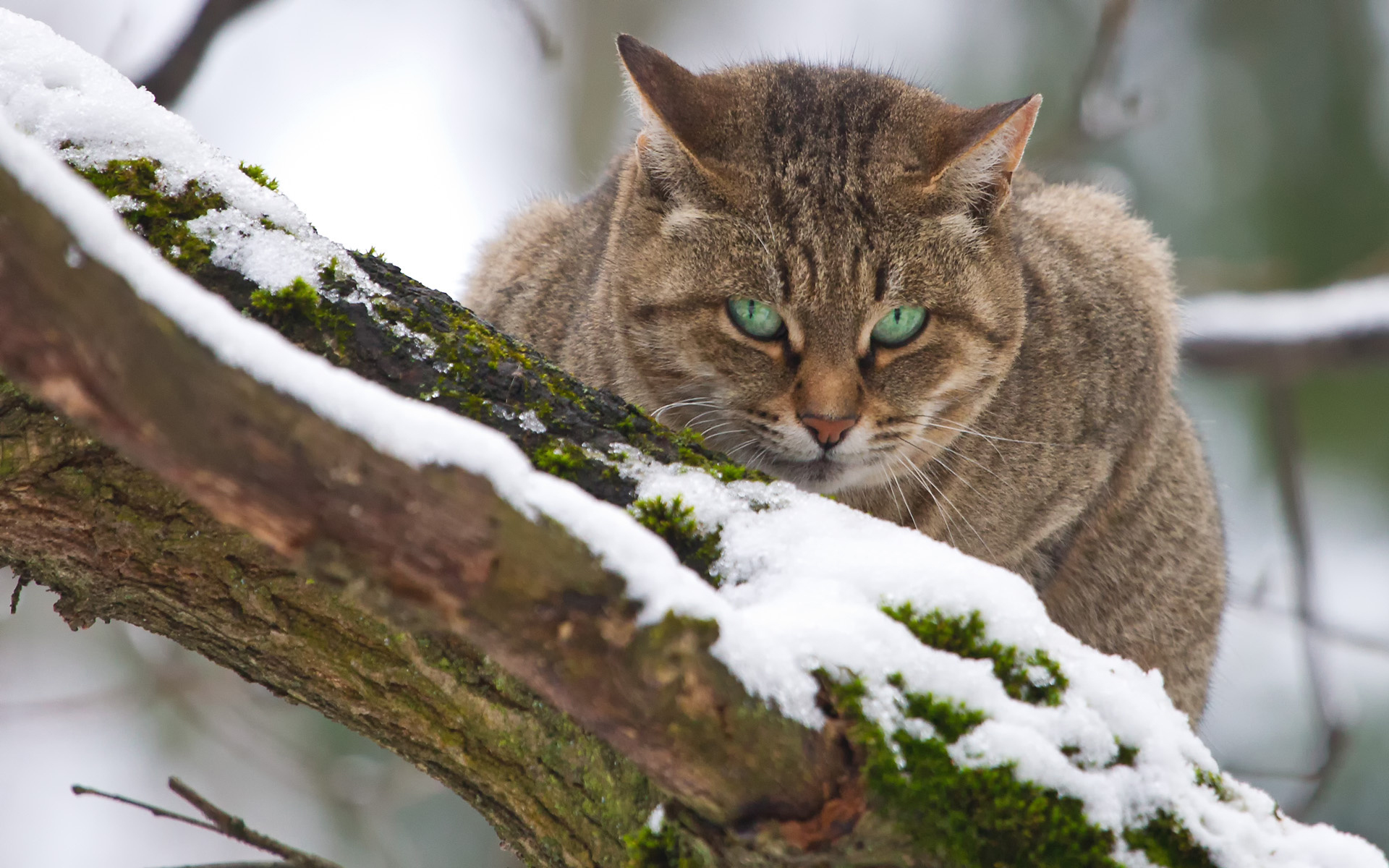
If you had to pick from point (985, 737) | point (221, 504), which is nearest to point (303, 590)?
point (221, 504)

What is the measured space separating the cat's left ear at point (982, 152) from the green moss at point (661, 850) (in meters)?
1.82

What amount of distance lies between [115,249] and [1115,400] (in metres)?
3.02

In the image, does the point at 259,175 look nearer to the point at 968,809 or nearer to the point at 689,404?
the point at 689,404

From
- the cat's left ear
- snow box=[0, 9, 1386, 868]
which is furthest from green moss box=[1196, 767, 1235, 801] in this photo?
the cat's left ear

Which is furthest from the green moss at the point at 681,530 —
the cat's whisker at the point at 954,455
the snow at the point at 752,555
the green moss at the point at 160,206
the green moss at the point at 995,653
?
the cat's whisker at the point at 954,455

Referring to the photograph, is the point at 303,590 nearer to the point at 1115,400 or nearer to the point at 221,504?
the point at 221,504

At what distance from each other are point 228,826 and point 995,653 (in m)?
1.13

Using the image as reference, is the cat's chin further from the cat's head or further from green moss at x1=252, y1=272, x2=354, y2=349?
green moss at x1=252, y1=272, x2=354, y2=349

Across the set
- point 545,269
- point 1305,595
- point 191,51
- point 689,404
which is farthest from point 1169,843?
point 191,51

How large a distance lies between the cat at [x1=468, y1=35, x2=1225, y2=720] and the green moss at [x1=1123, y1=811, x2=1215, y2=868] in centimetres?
132

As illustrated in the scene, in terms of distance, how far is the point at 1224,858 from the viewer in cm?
153

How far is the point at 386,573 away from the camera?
1283mm

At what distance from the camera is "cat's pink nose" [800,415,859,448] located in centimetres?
268

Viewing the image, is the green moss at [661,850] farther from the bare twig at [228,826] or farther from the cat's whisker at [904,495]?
the cat's whisker at [904,495]
